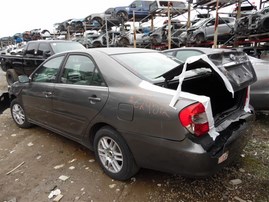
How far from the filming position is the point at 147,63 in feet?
10.2

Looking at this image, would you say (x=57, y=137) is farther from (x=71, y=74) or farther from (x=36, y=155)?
(x=71, y=74)

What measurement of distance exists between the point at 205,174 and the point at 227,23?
36.5 ft

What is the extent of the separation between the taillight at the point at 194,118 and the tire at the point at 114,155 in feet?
2.64

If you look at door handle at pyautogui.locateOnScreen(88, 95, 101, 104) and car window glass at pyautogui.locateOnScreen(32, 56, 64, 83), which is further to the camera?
car window glass at pyautogui.locateOnScreen(32, 56, 64, 83)

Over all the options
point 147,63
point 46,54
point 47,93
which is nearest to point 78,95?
point 47,93

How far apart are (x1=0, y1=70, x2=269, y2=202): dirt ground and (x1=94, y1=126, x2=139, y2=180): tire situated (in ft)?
0.44

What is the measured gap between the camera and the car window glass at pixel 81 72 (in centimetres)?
301

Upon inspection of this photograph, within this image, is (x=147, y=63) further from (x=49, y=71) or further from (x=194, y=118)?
(x=49, y=71)

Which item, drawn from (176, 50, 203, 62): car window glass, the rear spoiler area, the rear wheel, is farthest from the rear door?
the rear wheel

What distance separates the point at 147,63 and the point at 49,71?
1.70 metres

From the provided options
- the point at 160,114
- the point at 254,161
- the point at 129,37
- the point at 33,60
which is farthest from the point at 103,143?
the point at 129,37

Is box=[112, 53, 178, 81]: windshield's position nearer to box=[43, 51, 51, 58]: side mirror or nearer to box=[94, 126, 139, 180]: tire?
box=[94, 126, 139, 180]: tire

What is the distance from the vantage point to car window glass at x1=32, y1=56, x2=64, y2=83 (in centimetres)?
369

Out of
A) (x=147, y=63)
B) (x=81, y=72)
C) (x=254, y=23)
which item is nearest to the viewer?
(x=147, y=63)
